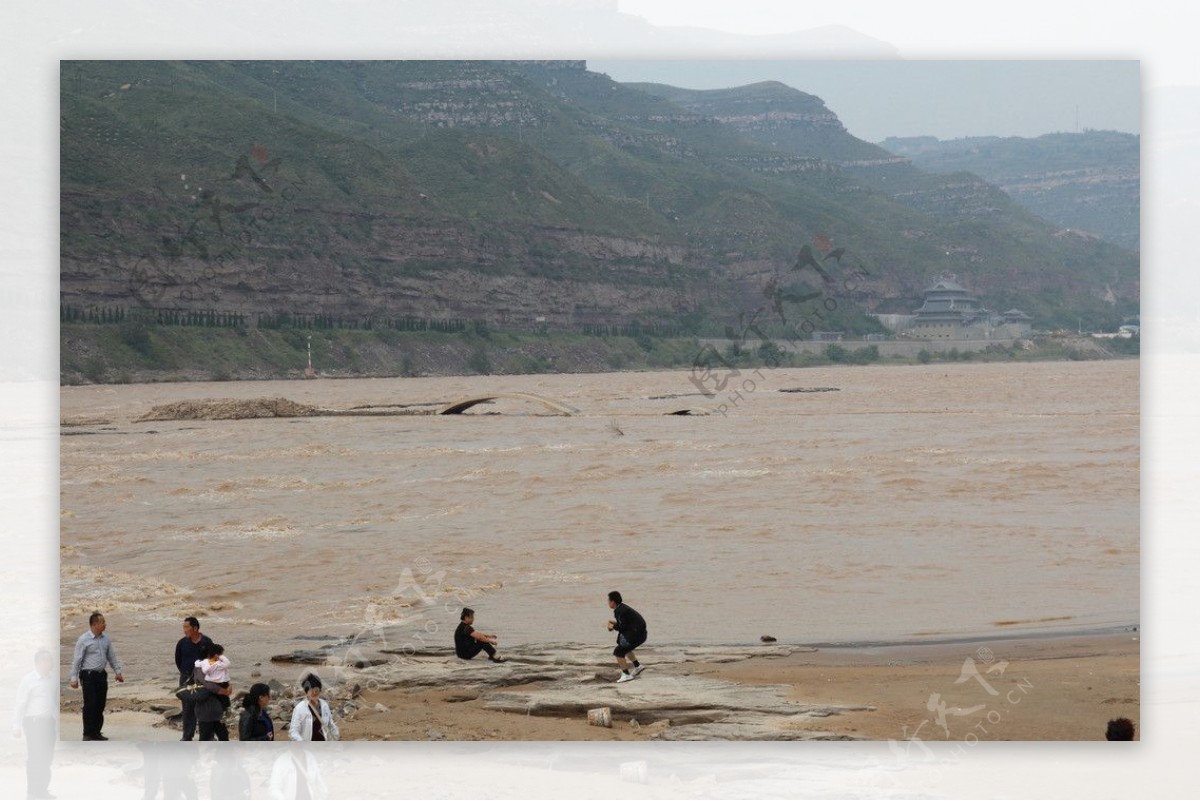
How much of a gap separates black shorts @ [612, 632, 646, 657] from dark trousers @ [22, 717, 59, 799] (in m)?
2.97

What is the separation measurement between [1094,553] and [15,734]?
6.87 metres

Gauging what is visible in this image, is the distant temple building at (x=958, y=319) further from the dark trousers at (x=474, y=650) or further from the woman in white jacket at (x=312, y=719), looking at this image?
the woman in white jacket at (x=312, y=719)

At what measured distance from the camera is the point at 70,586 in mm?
9836

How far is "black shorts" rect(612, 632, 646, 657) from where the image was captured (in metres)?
8.27

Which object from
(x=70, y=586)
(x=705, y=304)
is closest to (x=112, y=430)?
(x=70, y=586)

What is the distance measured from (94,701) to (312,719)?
4.10 feet

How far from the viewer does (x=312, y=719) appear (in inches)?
275

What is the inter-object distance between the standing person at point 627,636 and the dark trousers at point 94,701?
8.77ft

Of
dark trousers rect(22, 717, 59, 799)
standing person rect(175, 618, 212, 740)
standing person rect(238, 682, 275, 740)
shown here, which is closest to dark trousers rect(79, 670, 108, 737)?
dark trousers rect(22, 717, 59, 799)

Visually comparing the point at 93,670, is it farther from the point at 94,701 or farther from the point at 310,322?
the point at 310,322

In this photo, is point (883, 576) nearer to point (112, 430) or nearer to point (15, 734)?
point (15, 734)

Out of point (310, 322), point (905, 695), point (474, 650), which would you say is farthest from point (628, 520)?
point (310, 322)

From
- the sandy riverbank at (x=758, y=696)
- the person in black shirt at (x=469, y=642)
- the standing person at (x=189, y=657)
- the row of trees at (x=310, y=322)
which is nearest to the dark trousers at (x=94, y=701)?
the sandy riverbank at (x=758, y=696)

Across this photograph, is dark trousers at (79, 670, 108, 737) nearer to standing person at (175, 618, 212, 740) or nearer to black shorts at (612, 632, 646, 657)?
standing person at (175, 618, 212, 740)
